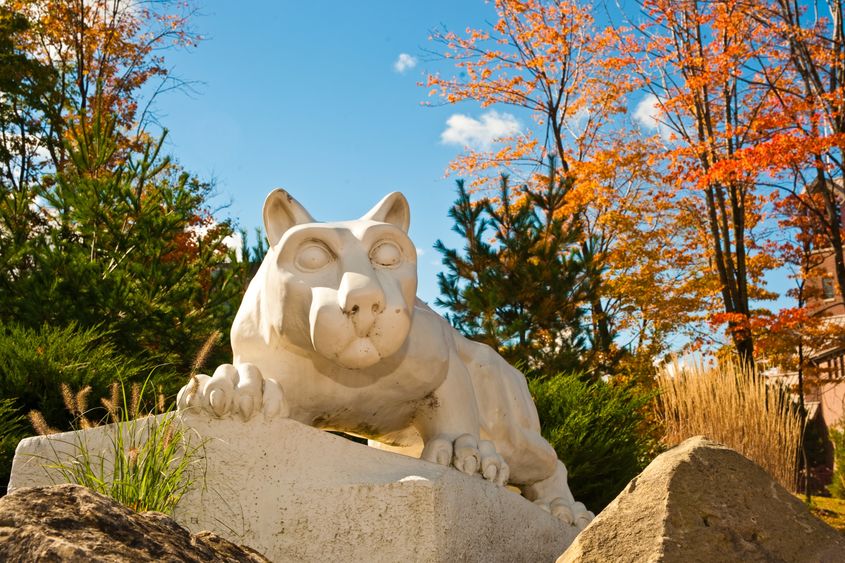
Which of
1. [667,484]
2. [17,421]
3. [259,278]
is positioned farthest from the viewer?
[17,421]

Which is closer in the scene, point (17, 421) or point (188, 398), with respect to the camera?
point (188, 398)

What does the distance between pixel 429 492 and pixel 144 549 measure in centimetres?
98

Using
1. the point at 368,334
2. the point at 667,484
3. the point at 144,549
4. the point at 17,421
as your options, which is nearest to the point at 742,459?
the point at 667,484

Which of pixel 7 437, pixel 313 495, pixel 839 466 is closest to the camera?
pixel 313 495

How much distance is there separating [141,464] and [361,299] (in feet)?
2.38

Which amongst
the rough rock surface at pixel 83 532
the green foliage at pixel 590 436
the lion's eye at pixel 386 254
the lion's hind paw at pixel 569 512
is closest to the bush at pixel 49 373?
the lion's eye at pixel 386 254

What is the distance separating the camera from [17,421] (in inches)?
160

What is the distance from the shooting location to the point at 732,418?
11.1 metres

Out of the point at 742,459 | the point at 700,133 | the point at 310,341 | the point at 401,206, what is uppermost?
the point at 700,133

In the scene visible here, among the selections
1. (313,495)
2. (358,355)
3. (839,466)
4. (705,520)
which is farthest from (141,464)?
(839,466)

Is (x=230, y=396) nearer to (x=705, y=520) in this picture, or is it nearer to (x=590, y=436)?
(x=705, y=520)

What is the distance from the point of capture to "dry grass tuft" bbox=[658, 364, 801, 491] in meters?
11.1

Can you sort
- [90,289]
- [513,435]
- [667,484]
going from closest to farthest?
[667,484] < [513,435] < [90,289]

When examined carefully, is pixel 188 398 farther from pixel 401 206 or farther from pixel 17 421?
pixel 17 421
